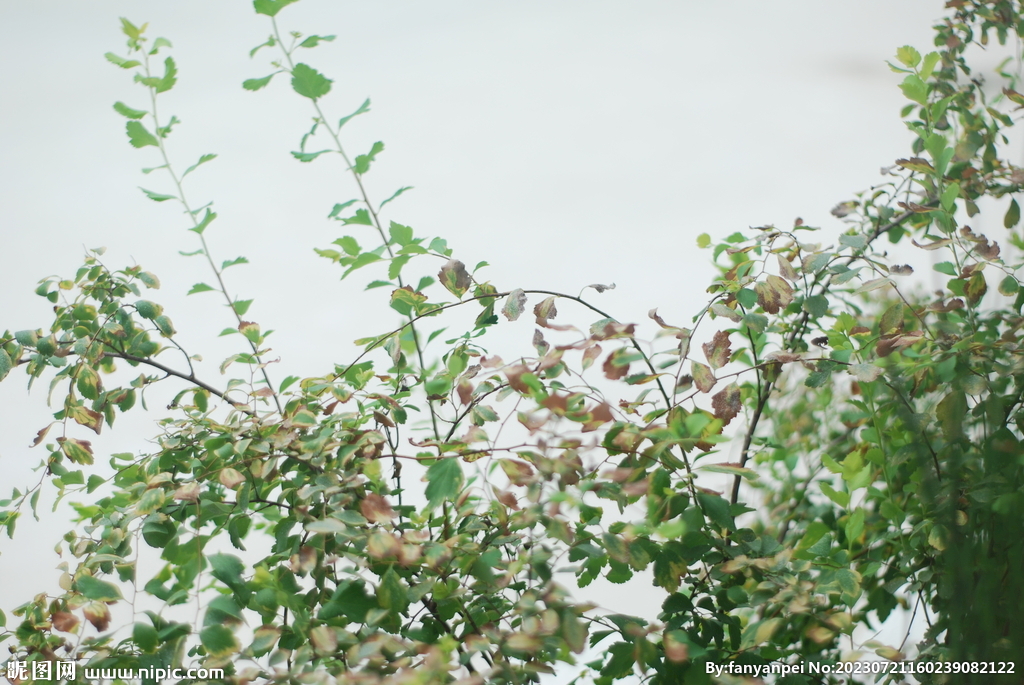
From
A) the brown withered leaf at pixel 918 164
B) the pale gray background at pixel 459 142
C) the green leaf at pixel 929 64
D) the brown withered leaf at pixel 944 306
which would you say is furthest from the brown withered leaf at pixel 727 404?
the pale gray background at pixel 459 142

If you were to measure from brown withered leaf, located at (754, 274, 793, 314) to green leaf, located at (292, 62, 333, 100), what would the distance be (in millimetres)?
504

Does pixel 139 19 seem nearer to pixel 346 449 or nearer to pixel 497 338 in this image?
pixel 497 338

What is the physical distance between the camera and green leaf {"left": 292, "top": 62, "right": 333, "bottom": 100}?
778 mm

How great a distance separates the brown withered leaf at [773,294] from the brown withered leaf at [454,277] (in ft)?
0.96

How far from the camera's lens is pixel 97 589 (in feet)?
1.89

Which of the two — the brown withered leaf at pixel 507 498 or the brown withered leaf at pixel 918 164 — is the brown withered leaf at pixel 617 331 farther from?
the brown withered leaf at pixel 918 164

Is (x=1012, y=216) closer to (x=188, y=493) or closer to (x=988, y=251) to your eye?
(x=988, y=251)

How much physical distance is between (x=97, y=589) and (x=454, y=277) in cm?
40

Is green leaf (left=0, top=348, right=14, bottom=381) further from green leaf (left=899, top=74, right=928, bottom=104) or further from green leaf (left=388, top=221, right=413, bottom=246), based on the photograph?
green leaf (left=899, top=74, right=928, bottom=104)

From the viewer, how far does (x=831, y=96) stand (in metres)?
2.09

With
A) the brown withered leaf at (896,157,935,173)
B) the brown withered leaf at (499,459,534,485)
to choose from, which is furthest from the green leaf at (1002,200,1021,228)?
the brown withered leaf at (499,459,534,485)

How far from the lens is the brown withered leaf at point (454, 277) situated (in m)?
0.71

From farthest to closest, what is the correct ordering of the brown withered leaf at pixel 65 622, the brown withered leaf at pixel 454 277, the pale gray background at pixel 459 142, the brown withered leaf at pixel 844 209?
the pale gray background at pixel 459 142 < the brown withered leaf at pixel 844 209 < the brown withered leaf at pixel 454 277 < the brown withered leaf at pixel 65 622

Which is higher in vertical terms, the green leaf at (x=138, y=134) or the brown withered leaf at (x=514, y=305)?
the green leaf at (x=138, y=134)
